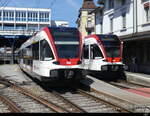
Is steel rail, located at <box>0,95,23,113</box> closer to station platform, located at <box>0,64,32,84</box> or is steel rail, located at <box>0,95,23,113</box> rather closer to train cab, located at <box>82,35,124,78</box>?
station platform, located at <box>0,64,32,84</box>

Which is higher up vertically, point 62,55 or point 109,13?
point 109,13

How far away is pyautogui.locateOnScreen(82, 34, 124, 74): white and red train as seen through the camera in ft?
58.5

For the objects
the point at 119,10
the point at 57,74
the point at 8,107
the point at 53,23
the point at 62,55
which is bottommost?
the point at 8,107

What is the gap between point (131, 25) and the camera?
83.4ft

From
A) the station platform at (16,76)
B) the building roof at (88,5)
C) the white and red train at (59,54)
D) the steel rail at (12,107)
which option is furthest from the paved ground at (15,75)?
the building roof at (88,5)

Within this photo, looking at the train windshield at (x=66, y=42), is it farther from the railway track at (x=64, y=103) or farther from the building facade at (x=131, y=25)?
the building facade at (x=131, y=25)

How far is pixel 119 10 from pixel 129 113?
21.0 meters

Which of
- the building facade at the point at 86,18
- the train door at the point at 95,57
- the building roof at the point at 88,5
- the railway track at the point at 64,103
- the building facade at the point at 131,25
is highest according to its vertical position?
the building roof at the point at 88,5

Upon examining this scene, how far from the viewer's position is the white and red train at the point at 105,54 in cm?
1784

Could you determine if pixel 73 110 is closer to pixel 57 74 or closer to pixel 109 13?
pixel 57 74

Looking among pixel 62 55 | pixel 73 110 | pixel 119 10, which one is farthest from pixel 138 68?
→ pixel 73 110

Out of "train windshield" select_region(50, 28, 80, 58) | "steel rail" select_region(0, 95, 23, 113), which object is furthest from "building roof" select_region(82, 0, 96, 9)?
"steel rail" select_region(0, 95, 23, 113)

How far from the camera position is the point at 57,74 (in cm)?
1252

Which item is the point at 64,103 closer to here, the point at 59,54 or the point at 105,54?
the point at 59,54
